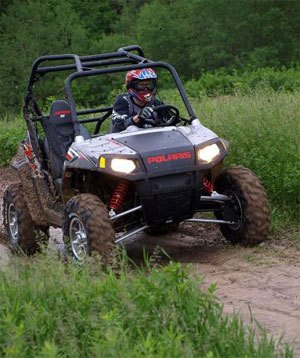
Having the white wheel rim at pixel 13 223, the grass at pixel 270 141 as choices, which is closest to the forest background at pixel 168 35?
the grass at pixel 270 141

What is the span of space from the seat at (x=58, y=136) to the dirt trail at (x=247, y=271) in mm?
1002

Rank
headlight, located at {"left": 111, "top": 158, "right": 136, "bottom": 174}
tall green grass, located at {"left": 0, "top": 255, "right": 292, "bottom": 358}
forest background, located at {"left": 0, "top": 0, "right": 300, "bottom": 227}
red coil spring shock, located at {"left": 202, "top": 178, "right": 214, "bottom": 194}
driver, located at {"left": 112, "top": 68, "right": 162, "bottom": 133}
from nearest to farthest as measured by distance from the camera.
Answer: tall green grass, located at {"left": 0, "top": 255, "right": 292, "bottom": 358}, headlight, located at {"left": 111, "top": 158, "right": 136, "bottom": 174}, red coil spring shock, located at {"left": 202, "top": 178, "right": 214, "bottom": 194}, driver, located at {"left": 112, "top": 68, "right": 162, "bottom": 133}, forest background, located at {"left": 0, "top": 0, "right": 300, "bottom": 227}

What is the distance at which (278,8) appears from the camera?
133 ft

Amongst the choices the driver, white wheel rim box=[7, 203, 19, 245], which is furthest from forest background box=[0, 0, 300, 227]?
the driver

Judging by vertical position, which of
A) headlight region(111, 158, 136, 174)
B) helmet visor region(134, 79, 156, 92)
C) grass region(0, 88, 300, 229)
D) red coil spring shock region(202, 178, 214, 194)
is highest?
helmet visor region(134, 79, 156, 92)

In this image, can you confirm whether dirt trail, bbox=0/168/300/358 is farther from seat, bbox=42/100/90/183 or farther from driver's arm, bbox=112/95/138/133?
driver's arm, bbox=112/95/138/133

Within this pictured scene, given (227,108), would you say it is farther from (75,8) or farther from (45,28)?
(75,8)

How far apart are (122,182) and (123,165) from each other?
38 centimetres

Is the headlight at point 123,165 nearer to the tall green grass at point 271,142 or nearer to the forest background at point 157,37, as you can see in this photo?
the tall green grass at point 271,142

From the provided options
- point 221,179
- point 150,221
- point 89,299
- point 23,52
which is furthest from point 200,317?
point 23,52

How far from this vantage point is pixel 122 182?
758 cm

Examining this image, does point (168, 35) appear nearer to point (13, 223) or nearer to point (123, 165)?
point (13, 223)

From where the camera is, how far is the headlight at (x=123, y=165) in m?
7.21

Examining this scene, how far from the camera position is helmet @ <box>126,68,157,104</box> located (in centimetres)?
820
